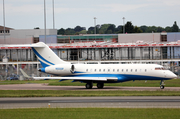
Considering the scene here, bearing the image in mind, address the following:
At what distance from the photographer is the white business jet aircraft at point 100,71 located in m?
34.7

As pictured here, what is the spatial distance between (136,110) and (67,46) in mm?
44219

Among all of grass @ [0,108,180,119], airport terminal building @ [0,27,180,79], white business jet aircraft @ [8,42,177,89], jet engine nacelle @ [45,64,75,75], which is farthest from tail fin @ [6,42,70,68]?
grass @ [0,108,180,119]

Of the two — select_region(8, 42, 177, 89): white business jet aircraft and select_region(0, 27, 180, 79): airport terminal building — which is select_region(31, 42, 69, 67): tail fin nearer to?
select_region(8, 42, 177, 89): white business jet aircraft

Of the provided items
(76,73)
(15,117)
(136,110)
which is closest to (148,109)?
(136,110)

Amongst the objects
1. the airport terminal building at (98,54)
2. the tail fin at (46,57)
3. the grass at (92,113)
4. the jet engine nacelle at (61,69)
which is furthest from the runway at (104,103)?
the airport terminal building at (98,54)

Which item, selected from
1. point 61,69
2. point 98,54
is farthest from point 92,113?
point 98,54

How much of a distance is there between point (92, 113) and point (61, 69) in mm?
22270

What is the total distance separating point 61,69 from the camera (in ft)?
126

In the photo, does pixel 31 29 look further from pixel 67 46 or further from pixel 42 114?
pixel 42 114

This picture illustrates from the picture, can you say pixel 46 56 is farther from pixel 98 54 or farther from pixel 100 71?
pixel 98 54

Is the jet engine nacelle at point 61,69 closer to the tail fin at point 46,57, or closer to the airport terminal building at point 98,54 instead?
the tail fin at point 46,57

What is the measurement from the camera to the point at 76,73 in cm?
3831

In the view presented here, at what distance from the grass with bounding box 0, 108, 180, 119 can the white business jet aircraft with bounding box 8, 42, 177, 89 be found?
17.5 metres

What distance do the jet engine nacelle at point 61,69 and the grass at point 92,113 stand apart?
65.6 ft
